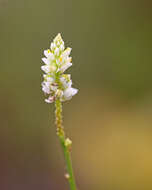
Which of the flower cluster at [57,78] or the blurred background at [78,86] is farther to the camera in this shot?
the blurred background at [78,86]

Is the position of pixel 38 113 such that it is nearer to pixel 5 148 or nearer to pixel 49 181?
pixel 5 148

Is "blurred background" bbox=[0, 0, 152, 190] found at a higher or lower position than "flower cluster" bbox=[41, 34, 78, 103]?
higher

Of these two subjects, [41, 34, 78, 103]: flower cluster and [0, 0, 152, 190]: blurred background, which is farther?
[0, 0, 152, 190]: blurred background

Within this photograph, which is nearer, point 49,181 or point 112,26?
point 49,181

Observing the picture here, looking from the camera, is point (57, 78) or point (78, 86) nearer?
point (57, 78)

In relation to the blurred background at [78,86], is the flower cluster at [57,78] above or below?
below

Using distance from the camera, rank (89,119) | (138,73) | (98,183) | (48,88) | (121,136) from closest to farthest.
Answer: (48,88) < (98,183) < (121,136) < (89,119) < (138,73)

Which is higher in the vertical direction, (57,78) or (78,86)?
(78,86)

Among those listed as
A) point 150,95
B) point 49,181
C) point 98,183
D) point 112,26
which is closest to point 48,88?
point 98,183
